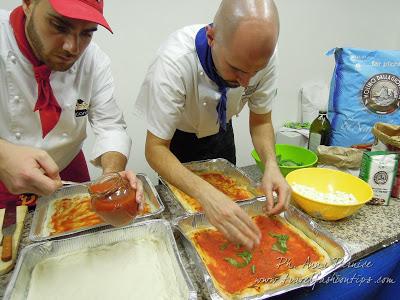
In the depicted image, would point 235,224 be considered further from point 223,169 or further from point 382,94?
point 382,94

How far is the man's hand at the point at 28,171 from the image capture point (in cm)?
86

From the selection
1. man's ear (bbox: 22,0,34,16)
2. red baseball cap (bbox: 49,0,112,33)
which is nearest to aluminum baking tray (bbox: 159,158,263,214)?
red baseball cap (bbox: 49,0,112,33)

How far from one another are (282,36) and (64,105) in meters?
2.19

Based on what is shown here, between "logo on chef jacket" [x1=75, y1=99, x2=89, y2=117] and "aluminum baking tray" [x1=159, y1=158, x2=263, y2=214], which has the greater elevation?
"logo on chef jacket" [x1=75, y1=99, x2=89, y2=117]

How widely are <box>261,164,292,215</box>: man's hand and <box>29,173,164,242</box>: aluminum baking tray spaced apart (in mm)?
414

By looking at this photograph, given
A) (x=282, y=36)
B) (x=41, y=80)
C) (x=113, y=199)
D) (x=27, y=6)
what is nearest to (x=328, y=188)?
(x=113, y=199)

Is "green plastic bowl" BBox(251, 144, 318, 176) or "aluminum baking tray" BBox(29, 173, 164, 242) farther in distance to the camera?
"green plastic bowl" BBox(251, 144, 318, 176)

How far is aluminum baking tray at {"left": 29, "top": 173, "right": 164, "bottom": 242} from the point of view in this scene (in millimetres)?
1115

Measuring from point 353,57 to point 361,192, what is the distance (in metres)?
0.88

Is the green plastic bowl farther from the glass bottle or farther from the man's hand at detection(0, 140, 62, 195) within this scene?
the man's hand at detection(0, 140, 62, 195)

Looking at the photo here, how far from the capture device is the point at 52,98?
1283mm

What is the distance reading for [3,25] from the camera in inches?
47.9

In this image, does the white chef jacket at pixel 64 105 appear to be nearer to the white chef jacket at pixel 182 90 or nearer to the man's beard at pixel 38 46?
the man's beard at pixel 38 46

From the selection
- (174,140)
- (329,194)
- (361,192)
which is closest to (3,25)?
(174,140)
